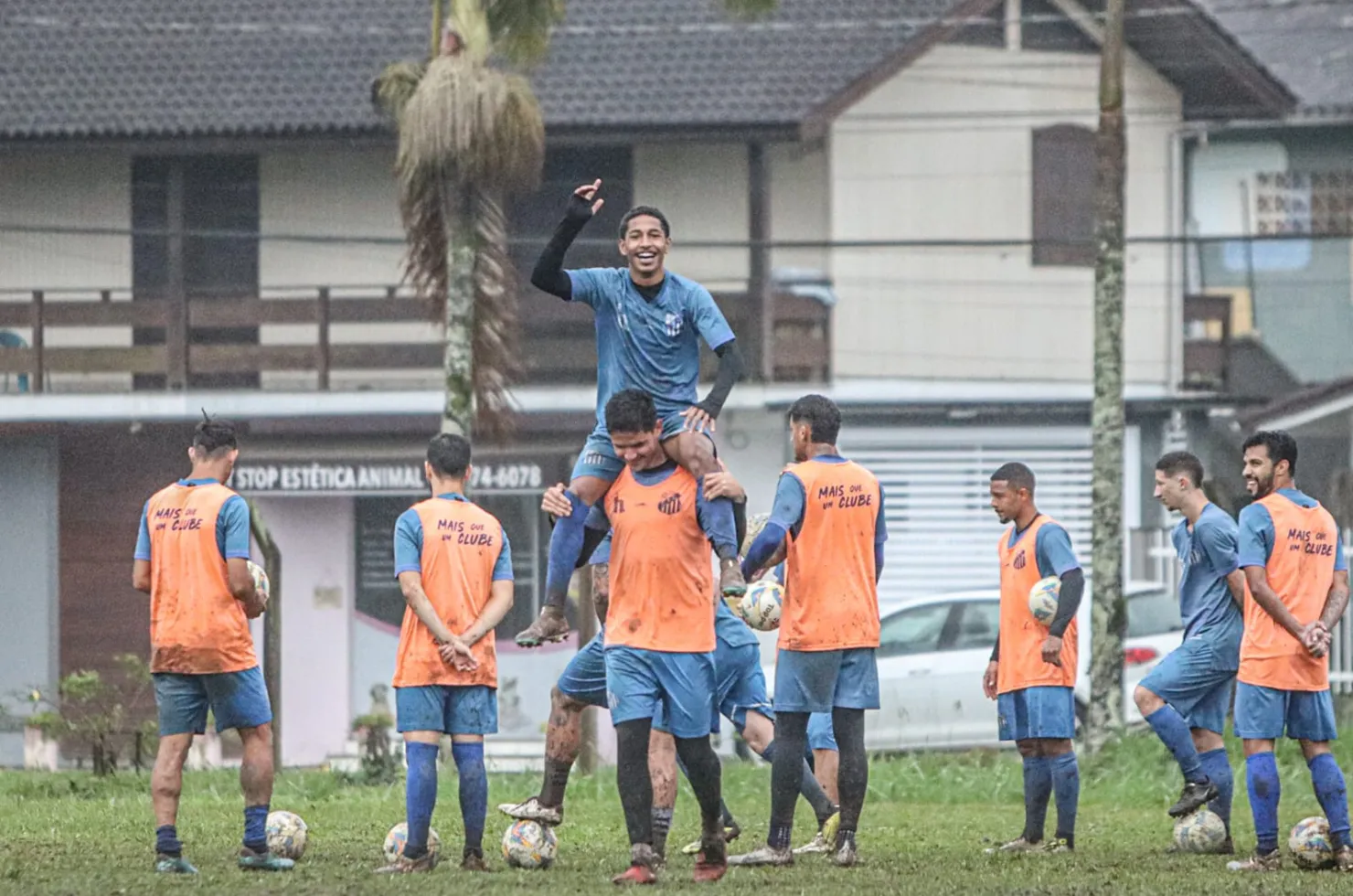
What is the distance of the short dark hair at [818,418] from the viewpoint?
1030 cm

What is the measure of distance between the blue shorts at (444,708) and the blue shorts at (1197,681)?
373cm

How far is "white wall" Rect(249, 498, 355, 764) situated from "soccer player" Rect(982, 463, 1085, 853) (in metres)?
16.6

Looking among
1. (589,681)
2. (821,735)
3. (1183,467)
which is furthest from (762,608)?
(1183,467)

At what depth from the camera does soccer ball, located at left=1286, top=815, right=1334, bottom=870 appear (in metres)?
10.2

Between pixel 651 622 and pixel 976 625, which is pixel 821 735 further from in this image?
pixel 976 625

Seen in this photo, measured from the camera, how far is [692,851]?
35.2ft

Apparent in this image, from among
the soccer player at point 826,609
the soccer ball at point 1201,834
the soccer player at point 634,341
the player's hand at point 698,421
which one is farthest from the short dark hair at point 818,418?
the soccer ball at point 1201,834

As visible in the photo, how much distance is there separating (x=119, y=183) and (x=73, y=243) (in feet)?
3.20

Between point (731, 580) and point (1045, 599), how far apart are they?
2.23 meters

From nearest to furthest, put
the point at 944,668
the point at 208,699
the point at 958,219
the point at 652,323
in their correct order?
the point at 652,323 → the point at 208,699 → the point at 944,668 → the point at 958,219

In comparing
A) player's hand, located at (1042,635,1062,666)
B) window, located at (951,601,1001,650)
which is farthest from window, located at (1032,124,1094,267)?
player's hand, located at (1042,635,1062,666)

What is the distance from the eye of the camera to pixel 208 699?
9.84 meters

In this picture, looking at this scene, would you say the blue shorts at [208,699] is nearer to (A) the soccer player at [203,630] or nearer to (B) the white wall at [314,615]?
(A) the soccer player at [203,630]

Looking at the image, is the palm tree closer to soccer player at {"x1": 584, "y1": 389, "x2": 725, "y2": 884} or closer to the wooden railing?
the wooden railing
